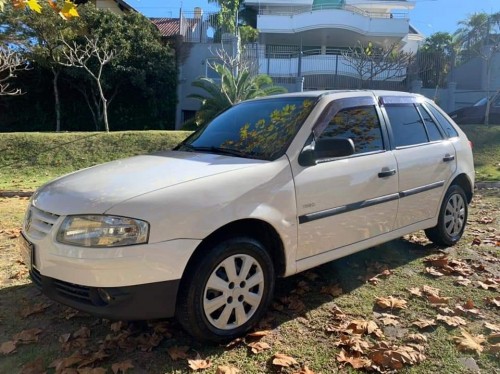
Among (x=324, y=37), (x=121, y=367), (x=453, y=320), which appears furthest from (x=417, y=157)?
(x=324, y=37)

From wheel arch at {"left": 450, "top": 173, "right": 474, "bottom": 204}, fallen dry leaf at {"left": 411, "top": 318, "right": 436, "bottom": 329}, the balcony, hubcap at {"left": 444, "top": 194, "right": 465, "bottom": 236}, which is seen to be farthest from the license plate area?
the balcony

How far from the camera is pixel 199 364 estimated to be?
2.89 metres

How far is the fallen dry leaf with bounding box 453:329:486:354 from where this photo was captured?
10.1 ft

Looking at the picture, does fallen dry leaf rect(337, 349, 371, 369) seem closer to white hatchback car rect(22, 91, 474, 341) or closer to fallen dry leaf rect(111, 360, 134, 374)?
white hatchback car rect(22, 91, 474, 341)

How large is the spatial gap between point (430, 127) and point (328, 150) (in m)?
1.94

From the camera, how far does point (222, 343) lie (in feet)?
10.3

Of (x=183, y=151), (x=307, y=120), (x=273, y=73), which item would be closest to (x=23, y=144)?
(x=183, y=151)

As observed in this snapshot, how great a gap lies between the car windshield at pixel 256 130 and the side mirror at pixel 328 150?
177 millimetres

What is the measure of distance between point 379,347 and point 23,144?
41.9 feet

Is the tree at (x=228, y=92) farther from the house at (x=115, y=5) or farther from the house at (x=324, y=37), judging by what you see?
the house at (x=115, y=5)

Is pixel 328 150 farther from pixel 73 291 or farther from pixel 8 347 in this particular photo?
pixel 8 347

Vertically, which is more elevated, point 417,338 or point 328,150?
point 328,150

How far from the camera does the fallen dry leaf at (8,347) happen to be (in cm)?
312

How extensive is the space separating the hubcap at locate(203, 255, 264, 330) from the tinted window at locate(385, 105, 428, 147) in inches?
80.4
